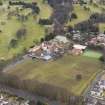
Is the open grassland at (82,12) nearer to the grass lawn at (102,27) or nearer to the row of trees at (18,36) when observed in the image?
the grass lawn at (102,27)

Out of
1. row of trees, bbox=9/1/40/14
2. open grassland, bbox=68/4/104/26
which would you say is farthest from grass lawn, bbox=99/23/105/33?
row of trees, bbox=9/1/40/14

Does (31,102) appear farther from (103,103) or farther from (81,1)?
(81,1)

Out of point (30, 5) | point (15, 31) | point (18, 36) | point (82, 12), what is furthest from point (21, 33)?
point (82, 12)

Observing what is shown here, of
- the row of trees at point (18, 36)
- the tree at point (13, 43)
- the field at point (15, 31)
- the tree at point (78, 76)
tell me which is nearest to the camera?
the tree at point (78, 76)

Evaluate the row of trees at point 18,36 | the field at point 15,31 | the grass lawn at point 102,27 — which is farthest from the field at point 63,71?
the grass lawn at point 102,27

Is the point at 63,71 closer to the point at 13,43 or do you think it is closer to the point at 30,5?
the point at 13,43

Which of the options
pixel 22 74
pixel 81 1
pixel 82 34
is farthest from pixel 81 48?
pixel 81 1
